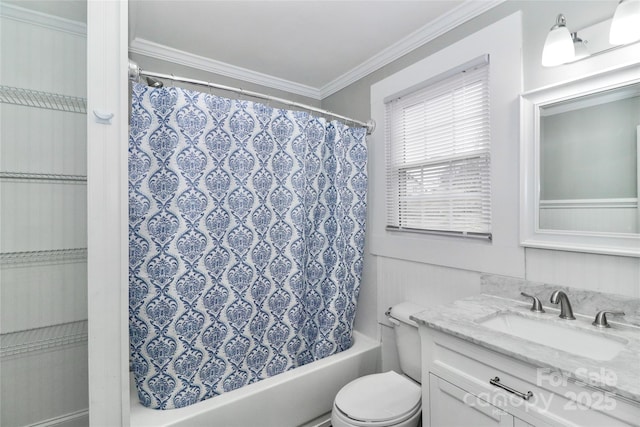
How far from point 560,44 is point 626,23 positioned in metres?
0.19

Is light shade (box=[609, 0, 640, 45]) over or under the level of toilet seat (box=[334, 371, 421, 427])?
over

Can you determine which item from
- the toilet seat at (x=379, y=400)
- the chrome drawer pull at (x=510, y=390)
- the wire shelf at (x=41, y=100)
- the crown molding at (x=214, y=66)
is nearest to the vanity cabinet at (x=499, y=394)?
the chrome drawer pull at (x=510, y=390)

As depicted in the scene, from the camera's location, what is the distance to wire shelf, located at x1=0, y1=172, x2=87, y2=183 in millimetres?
937

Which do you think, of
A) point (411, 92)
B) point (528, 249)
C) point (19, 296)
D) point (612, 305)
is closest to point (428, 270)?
point (528, 249)

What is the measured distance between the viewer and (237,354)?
165 centimetres

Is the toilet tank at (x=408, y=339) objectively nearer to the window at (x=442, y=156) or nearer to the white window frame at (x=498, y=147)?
the white window frame at (x=498, y=147)

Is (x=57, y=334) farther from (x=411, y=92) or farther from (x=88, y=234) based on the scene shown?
(x=411, y=92)

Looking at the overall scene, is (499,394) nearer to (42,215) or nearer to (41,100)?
(42,215)

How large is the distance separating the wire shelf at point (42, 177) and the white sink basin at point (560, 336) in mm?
1622

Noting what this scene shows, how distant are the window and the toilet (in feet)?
1.93

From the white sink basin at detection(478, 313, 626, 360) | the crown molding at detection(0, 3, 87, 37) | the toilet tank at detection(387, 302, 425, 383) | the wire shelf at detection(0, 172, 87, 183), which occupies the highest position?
the crown molding at detection(0, 3, 87, 37)

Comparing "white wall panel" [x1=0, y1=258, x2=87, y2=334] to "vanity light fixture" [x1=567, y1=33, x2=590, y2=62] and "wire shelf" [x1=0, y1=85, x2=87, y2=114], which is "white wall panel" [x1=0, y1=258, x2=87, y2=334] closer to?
"wire shelf" [x1=0, y1=85, x2=87, y2=114]

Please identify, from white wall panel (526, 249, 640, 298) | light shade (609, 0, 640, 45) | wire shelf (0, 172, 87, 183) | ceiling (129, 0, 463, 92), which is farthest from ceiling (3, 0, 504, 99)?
white wall panel (526, 249, 640, 298)

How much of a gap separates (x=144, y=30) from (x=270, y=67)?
0.83m
